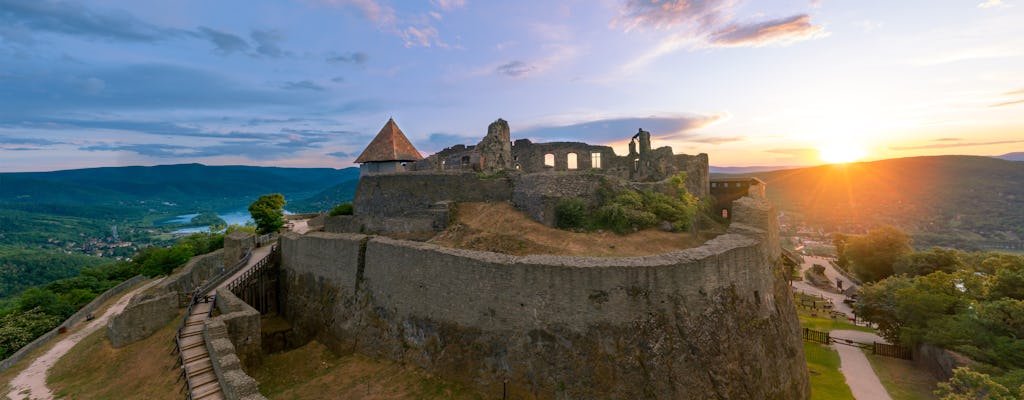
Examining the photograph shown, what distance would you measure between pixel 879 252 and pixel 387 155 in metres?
50.2

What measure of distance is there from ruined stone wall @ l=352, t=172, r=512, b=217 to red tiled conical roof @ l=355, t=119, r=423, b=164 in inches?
119

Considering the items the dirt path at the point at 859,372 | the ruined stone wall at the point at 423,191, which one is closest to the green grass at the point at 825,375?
the dirt path at the point at 859,372

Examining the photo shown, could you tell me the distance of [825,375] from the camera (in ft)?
63.7

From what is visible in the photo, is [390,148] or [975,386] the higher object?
[390,148]

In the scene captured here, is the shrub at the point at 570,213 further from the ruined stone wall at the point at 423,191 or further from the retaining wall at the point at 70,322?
the retaining wall at the point at 70,322

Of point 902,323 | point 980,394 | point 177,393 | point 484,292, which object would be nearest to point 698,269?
point 484,292

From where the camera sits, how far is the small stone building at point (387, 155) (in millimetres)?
26812

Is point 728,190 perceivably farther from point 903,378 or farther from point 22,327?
point 22,327

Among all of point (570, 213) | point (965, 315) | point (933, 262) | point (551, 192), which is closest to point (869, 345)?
point (965, 315)

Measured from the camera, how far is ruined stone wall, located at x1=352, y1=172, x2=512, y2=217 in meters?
22.4

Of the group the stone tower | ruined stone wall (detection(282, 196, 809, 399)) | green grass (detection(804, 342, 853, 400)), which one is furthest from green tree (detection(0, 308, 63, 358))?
green grass (detection(804, 342, 853, 400))

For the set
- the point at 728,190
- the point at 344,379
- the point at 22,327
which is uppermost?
the point at 728,190

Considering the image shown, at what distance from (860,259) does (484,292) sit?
164ft

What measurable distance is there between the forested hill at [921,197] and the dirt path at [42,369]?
139580 millimetres
